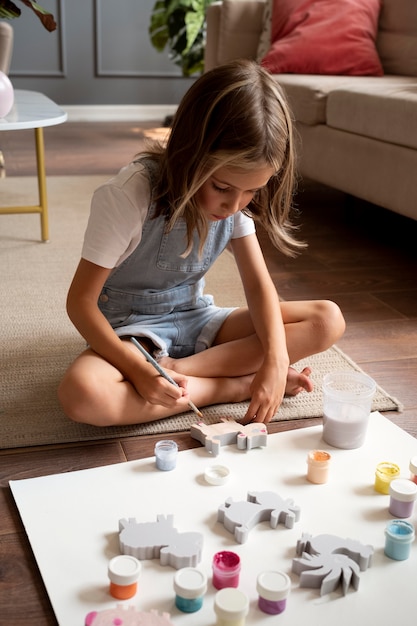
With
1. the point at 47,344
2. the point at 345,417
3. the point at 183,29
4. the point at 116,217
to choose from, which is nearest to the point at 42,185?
the point at 47,344

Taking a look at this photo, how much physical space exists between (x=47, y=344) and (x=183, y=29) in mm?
3246

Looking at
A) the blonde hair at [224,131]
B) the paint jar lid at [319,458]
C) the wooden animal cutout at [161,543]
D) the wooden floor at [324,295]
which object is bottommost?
the wooden floor at [324,295]

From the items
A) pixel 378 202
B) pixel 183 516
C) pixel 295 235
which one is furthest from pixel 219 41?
pixel 183 516

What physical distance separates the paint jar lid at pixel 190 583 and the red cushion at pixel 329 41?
2.19 meters

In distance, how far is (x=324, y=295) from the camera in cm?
184

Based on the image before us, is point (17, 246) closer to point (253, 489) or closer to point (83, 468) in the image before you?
point (83, 468)

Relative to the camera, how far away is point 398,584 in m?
0.84

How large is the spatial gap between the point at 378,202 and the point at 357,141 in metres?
0.21

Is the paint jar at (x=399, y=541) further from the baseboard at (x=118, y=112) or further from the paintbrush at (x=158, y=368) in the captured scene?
the baseboard at (x=118, y=112)

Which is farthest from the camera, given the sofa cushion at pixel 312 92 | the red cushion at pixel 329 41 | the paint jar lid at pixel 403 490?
the red cushion at pixel 329 41

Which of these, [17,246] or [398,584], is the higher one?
[398,584]

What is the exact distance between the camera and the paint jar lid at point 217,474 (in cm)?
102

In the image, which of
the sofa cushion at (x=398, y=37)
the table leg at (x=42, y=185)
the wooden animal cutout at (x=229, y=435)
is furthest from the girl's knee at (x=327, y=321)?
the sofa cushion at (x=398, y=37)

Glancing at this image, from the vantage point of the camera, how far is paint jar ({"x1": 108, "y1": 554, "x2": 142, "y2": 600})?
31.3 inches
